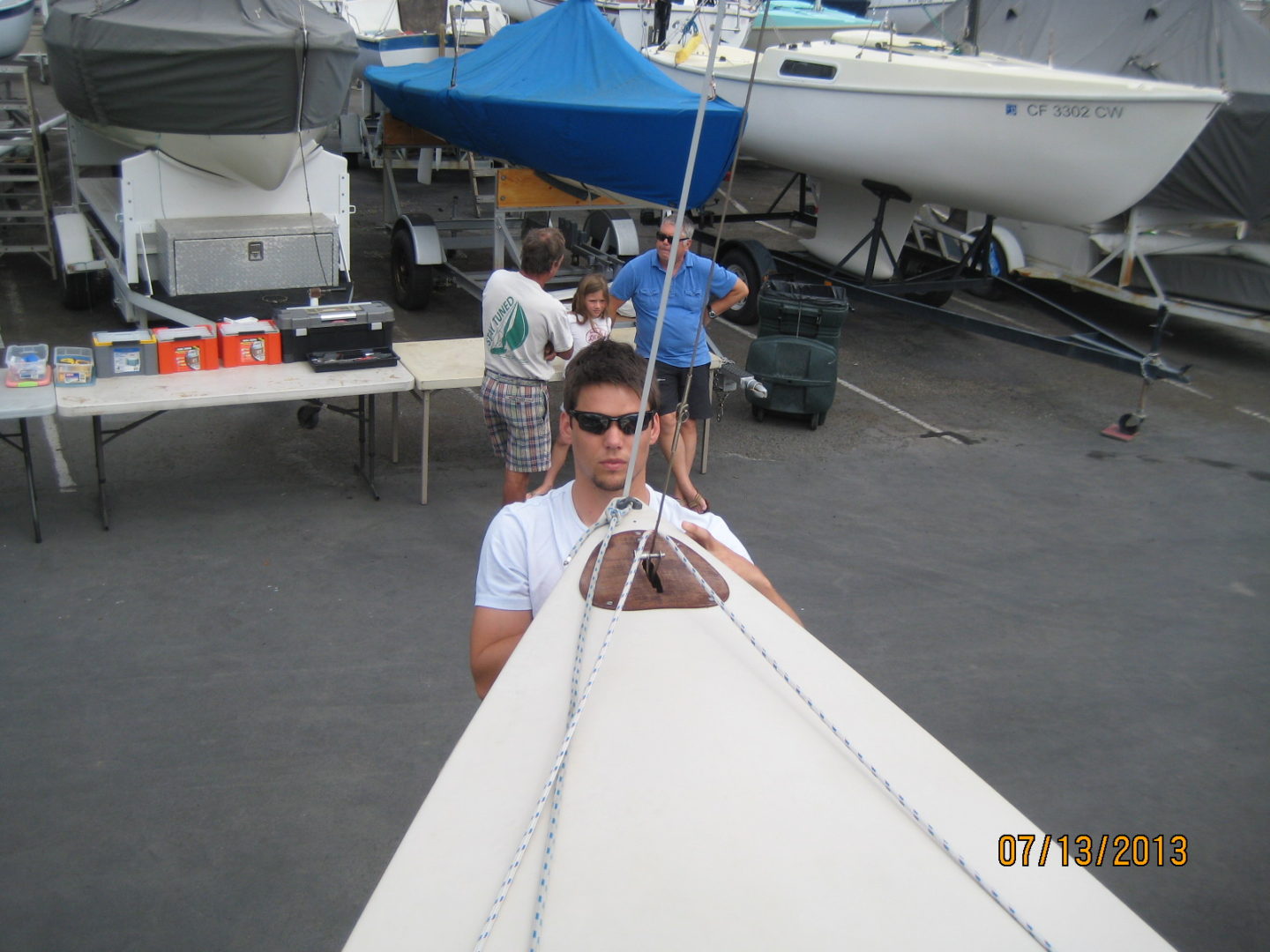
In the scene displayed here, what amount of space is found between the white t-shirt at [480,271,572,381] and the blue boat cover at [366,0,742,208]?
288cm

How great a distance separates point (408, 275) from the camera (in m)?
9.81

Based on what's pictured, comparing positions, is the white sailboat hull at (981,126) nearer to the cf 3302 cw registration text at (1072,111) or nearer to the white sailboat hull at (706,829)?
the cf 3302 cw registration text at (1072,111)

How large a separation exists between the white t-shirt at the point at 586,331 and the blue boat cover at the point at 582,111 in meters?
2.52

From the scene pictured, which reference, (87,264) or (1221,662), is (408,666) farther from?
(87,264)

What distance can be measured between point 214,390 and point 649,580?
4265 mm

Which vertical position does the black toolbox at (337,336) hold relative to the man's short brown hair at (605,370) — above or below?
below

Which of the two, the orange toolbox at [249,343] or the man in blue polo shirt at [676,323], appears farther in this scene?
the man in blue polo shirt at [676,323]

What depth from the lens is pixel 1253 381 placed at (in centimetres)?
991

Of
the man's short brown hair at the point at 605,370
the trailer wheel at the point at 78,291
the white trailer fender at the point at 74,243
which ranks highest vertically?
the man's short brown hair at the point at 605,370

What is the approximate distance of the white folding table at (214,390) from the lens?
214 inches

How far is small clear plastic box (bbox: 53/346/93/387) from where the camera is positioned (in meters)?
5.55

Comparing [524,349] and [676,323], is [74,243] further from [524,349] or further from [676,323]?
[676,323]

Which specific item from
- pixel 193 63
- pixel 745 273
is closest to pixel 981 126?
pixel 745 273

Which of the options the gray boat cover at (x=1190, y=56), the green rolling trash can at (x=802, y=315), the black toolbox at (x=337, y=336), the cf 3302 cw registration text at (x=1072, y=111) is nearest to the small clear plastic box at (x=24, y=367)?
the black toolbox at (x=337, y=336)
